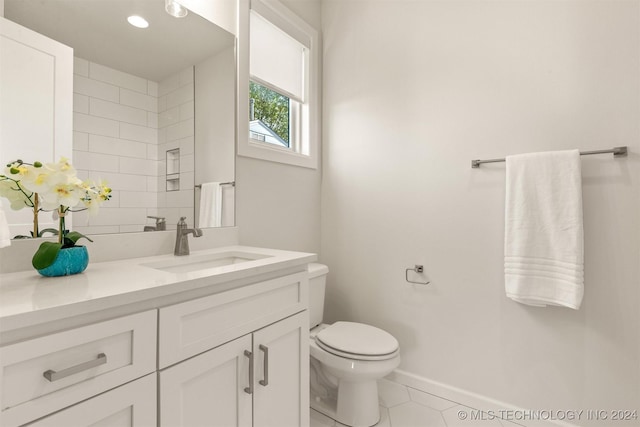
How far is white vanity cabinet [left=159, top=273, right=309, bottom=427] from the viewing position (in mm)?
799

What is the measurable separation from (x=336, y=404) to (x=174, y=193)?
4.53 ft

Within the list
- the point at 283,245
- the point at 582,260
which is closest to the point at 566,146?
the point at 582,260

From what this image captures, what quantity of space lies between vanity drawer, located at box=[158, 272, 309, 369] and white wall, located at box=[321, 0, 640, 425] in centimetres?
95

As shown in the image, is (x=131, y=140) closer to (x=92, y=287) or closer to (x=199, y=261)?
(x=199, y=261)

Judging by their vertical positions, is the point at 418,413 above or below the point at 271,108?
below

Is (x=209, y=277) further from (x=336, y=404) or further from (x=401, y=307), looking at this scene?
(x=401, y=307)

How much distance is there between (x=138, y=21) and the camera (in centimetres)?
129

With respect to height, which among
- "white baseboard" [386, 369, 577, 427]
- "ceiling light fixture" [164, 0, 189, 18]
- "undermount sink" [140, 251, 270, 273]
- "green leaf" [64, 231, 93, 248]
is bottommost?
"white baseboard" [386, 369, 577, 427]

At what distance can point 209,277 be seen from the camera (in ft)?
2.83

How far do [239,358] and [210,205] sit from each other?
0.79m

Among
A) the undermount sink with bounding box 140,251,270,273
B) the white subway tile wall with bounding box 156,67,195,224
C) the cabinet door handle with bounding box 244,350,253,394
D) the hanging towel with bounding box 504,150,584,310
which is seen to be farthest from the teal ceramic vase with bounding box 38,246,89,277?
the hanging towel with bounding box 504,150,584,310

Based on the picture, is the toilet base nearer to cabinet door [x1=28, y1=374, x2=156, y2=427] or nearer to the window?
cabinet door [x1=28, y1=374, x2=156, y2=427]

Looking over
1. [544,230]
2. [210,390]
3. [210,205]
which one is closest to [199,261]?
[210,205]

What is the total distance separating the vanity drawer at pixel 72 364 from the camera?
561 mm
